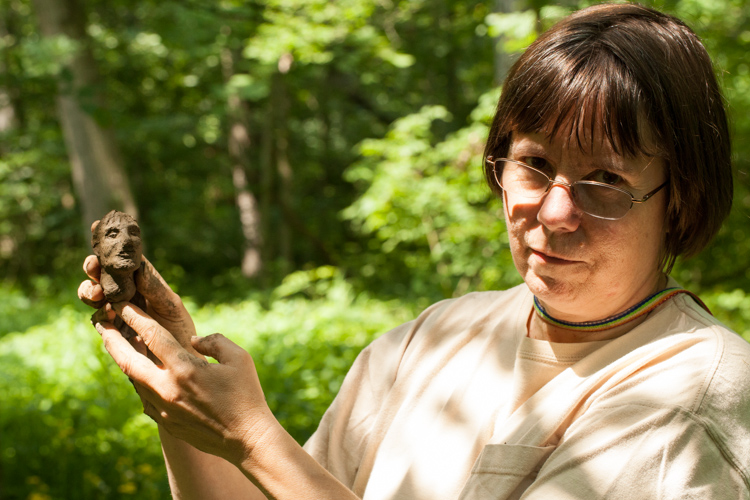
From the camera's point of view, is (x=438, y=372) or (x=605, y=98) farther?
(x=438, y=372)

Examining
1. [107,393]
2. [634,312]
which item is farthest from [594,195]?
[107,393]

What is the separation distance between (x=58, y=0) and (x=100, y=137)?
1.51 m

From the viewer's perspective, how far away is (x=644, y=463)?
96cm

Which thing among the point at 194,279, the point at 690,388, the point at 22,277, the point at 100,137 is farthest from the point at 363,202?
the point at 22,277

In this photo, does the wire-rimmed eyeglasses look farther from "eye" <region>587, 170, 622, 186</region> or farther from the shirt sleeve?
the shirt sleeve

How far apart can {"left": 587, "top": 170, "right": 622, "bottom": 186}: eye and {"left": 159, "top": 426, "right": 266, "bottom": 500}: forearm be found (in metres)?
1.00

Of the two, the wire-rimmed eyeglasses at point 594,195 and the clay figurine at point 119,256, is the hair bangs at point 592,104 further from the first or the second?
the clay figurine at point 119,256

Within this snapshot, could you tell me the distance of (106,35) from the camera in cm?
848

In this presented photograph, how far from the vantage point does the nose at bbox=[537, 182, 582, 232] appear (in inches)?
45.7

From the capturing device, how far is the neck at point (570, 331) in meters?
1.23

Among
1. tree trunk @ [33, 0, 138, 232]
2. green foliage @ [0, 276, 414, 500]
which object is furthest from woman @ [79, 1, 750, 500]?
tree trunk @ [33, 0, 138, 232]

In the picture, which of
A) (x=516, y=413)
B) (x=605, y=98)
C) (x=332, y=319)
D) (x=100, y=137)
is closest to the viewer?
(x=605, y=98)

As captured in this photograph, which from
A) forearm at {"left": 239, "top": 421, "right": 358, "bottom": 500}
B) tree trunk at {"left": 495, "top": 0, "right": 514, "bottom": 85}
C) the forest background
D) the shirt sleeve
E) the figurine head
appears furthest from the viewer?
tree trunk at {"left": 495, "top": 0, "right": 514, "bottom": 85}

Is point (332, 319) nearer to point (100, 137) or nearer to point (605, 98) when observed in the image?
point (100, 137)
